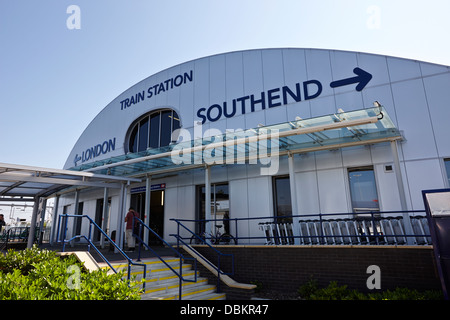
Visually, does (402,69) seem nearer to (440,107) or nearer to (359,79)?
(359,79)

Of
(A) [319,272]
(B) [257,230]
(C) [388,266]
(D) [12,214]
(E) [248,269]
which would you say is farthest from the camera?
(D) [12,214]

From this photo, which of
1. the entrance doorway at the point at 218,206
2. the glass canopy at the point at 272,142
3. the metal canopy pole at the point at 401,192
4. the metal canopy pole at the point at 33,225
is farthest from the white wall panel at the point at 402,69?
the metal canopy pole at the point at 33,225

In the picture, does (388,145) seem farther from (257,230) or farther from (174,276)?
(174,276)

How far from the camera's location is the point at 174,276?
7.59 meters

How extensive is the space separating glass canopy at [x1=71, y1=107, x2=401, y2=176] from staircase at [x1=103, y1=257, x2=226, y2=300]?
3794 mm

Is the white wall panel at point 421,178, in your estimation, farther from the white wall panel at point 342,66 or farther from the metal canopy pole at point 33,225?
the metal canopy pole at point 33,225

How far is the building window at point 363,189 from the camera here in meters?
8.96

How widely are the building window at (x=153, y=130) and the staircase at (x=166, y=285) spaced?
7.43 meters

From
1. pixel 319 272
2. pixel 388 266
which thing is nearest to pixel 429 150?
pixel 388 266

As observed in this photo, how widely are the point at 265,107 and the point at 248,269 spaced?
6188 millimetres

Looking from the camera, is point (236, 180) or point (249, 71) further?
point (249, 71)

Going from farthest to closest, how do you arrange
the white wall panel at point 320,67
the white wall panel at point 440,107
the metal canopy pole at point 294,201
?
the white wall panel at point 320,67
the metal canopy pole at point 294,201
the white wall panel at point 440,107

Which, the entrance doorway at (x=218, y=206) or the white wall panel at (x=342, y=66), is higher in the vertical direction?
the white wall panel at (x=342, y=66)

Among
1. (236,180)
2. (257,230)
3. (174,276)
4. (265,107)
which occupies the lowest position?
(174,276)
